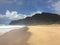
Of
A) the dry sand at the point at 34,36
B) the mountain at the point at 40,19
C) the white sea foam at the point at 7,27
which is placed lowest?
the dry sand at the point at 34,36

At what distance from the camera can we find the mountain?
181 cm

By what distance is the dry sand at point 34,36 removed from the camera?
69.0 inches

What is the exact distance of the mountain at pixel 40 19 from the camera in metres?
1.81

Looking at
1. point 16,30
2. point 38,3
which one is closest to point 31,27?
point 16,30

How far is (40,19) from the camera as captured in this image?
1.82 meters

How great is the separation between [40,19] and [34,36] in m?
0.23

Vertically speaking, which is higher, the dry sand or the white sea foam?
the white sea foam

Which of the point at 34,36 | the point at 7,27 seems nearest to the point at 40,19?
the point at 34,36

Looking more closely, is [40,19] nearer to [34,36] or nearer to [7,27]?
[34,36]

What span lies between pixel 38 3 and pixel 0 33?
0.63 meters

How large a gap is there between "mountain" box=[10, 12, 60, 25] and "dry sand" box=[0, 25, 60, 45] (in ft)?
0.20

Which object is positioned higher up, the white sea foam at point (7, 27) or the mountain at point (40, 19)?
the mountain at point (40, 19)

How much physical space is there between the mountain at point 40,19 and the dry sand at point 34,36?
61 mm

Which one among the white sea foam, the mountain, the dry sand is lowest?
the dry sand
